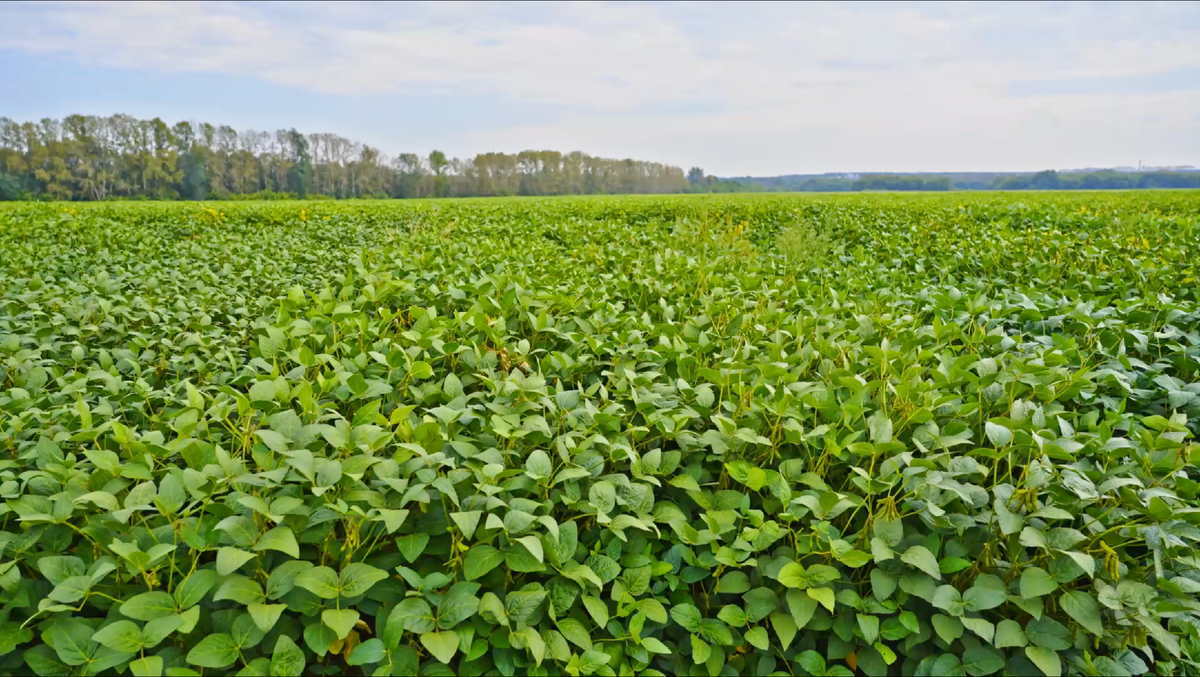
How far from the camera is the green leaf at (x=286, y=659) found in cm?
129

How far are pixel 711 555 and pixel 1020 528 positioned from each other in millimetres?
674

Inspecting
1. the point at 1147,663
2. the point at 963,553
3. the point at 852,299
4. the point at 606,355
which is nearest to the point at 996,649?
the point at 963,553

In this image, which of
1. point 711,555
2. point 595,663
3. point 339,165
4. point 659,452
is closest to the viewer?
point 595,663

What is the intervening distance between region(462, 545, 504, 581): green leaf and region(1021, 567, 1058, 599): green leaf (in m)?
1.08

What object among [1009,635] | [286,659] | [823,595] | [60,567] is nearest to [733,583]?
[823,595]

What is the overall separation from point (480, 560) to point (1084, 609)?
126 cm

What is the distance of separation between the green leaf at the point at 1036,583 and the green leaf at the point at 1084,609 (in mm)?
35

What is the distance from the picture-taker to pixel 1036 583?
1.46 m

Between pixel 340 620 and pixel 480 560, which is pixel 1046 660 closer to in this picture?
pixel 480 560

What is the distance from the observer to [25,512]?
149 cm

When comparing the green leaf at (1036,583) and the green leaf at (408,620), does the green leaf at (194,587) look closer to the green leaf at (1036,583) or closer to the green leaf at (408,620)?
the green leaf at (408,620)

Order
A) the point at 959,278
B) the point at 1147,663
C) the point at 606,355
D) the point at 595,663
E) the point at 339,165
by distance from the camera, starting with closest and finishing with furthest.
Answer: the point at 595,663, the point at 1147,663, the point at 606,355, the point at 959,278, the point at 339,165

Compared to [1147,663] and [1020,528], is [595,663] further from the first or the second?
[1147,663]

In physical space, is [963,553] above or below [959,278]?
below
